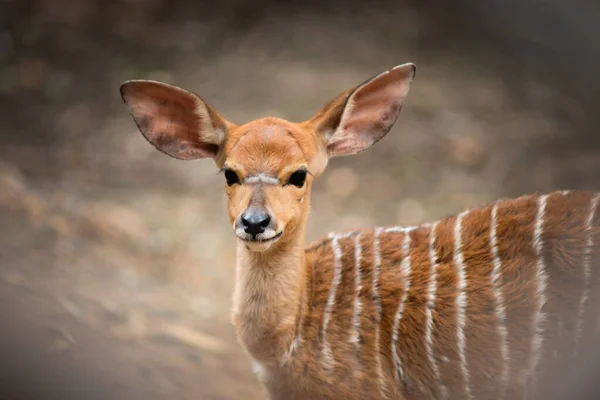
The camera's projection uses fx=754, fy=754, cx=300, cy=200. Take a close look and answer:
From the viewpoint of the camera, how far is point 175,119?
254 cm

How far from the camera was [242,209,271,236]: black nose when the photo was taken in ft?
7.11

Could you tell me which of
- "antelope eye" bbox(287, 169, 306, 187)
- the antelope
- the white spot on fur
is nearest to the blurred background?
the white spot on fur

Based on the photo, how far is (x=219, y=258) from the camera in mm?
4188

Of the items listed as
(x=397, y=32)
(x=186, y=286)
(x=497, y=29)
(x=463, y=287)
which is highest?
(x=397, y=32)

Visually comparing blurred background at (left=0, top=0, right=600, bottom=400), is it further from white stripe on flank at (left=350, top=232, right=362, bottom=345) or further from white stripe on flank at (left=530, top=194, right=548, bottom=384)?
white stripe on flank at (left=530, top=194, right=548, bottom=384)

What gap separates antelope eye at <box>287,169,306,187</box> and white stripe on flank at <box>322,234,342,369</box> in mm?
399

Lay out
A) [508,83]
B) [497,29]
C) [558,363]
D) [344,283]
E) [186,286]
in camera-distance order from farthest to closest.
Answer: [508,83] < [497,29] < [186,286] < [344,283] < [558,363]

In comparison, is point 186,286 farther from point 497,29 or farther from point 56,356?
point 497,29

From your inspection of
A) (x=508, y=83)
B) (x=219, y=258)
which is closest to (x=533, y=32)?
(x=508, y=83)

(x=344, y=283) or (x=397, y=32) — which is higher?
(x=397, y=32)

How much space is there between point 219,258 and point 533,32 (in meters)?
2.15

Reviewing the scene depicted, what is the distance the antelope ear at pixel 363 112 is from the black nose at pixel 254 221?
47cm

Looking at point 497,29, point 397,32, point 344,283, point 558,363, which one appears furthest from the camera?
point 397,32

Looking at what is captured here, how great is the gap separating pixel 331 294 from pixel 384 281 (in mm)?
185
